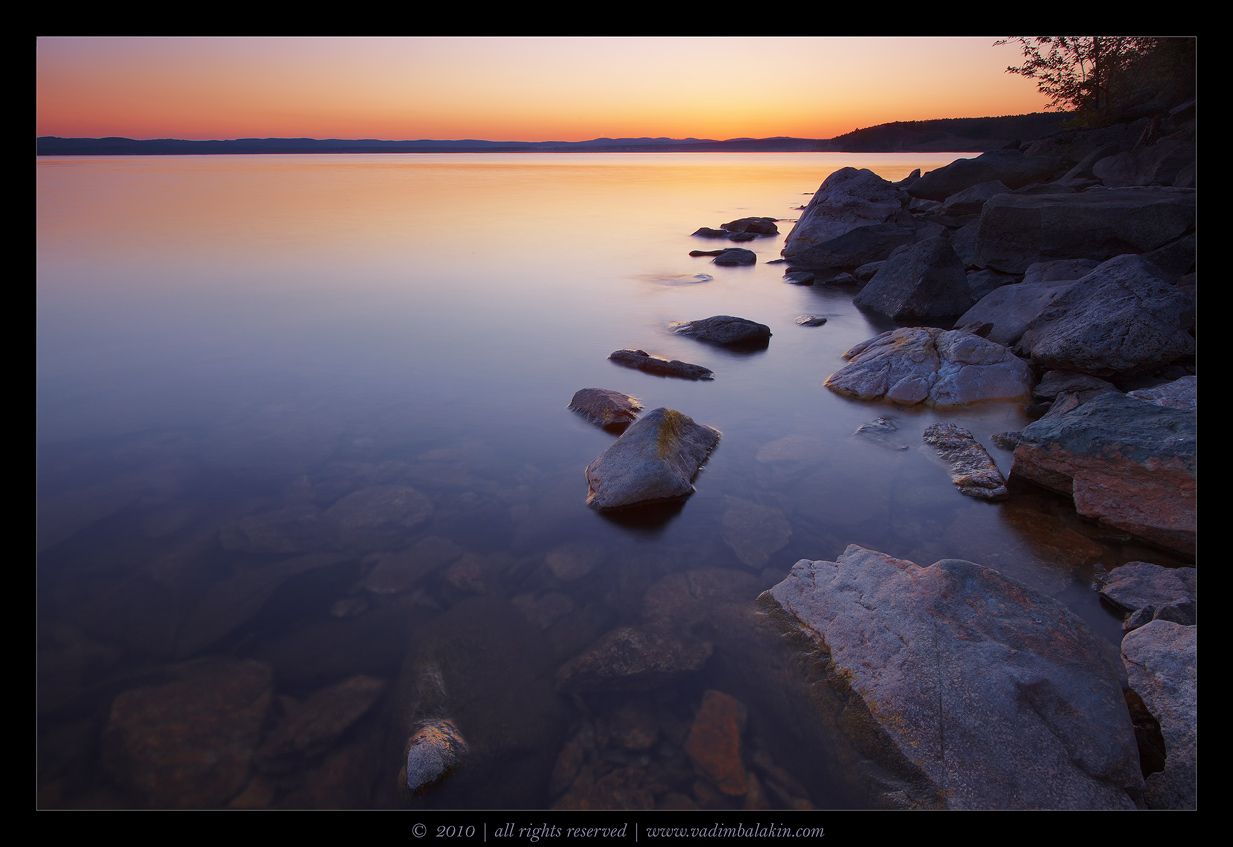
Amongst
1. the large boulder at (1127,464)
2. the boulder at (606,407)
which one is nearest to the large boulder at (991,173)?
the large boulder at (1127,464)

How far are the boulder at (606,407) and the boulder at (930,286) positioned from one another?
707 centimetres

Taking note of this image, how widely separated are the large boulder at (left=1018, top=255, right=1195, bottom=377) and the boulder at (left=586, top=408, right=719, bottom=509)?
16.4 feet

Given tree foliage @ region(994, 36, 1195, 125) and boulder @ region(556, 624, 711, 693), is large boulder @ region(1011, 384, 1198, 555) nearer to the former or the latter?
boulder @ region(556, 624, 711, 693)

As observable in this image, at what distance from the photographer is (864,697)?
3312 millimetres

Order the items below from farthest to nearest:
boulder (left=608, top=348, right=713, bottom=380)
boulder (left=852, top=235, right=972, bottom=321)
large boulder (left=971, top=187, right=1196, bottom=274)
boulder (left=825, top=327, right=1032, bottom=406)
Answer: boulder (left=852, top=235, right=972, bottom=321), large boulder (left=971, top=187, right=1196, bottom=274), boulder (left=608, top=348, right=713, bottom=380), boulder (left=825, top=327, right=1032, bottom=406)

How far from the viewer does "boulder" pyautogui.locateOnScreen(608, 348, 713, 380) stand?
8.80 m

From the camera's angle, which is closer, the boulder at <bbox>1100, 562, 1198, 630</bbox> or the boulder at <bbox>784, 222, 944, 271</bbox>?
the boulder at <bbox>1100, 562, 1198, 630</bbox>

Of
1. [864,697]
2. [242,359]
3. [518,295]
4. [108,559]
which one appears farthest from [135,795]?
[518,295]

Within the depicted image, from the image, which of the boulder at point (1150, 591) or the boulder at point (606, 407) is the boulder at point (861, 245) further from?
the boulder at point (1150, 591)

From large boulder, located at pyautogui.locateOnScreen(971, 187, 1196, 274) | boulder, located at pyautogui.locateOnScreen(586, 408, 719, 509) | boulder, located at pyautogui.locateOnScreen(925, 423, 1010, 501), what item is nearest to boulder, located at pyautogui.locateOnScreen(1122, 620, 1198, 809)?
boulder, located at pyautogui.locateOnScreen(925, 423, 1010, 501)

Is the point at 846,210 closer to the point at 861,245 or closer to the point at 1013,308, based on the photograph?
the point at 861,245

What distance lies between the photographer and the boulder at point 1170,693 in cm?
277
